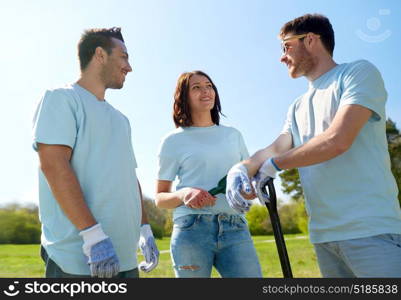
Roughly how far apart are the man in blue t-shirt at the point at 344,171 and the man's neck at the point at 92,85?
3.04ft

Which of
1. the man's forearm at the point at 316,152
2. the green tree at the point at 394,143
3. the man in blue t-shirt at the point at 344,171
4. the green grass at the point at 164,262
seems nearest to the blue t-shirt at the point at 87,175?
the man in blue t-shirt at the point at 344,171

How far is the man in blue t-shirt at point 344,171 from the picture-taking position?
7.60 ft

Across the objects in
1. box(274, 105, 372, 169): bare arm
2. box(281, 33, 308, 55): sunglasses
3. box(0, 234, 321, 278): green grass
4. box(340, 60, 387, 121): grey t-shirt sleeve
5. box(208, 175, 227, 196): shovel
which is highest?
box(281, 33, 308, 55): sunglasses

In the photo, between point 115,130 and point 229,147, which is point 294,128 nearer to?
point 229,147

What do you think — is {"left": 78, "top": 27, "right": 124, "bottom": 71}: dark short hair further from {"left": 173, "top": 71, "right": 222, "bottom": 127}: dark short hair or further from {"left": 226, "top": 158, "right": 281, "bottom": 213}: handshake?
{"left": 226, "top": 158, "right": 281, "bottom": 213}: handshake

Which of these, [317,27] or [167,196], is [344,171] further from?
[167,196]

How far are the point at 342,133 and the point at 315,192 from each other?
43 centimetres

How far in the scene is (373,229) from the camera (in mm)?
2330

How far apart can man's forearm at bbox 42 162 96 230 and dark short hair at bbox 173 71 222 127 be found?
4.64 feet

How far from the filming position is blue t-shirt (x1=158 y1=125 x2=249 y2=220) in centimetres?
323

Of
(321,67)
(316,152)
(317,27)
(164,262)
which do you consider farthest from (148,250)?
(164,262)

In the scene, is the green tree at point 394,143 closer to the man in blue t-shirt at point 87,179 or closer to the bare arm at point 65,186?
the man in blue t-shirt at point 87,179

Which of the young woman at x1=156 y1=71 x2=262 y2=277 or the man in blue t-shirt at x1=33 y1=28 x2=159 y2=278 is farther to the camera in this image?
the young woman at x1=156 y1=71 x2=262 y2=277

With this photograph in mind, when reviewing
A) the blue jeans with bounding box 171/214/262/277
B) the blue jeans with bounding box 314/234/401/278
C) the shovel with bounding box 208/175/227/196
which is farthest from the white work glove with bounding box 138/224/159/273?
the blue jeans with bounding box 314/234/401/278
